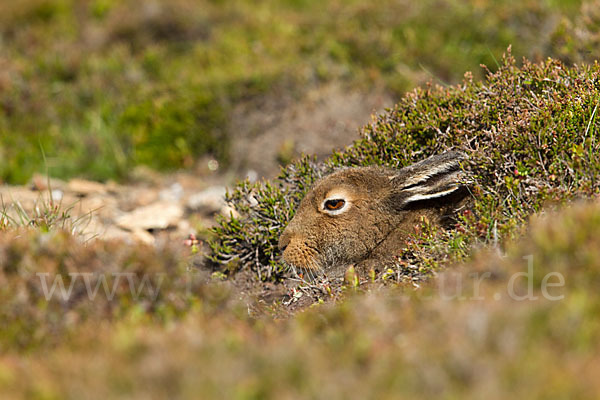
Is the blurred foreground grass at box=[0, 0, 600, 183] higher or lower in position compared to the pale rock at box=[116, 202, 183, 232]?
higher

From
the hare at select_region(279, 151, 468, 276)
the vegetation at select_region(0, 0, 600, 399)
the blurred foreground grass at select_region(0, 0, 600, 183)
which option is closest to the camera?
the vegetation at select_region(0, 0, 600, 399)

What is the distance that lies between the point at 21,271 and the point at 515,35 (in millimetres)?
9440

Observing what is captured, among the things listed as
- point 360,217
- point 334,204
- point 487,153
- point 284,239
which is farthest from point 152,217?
point 487,153

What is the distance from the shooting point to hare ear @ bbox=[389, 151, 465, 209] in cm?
546

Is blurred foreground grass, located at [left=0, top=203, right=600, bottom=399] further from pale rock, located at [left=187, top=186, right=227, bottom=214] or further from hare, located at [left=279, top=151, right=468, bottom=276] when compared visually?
pale rock, located at [left=187, top=186, right=227, bottom=214]

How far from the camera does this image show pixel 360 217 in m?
5.97

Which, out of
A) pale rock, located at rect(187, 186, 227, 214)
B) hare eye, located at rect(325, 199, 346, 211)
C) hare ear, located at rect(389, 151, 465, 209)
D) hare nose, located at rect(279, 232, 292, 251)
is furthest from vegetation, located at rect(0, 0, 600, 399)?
pale rock, located at rect(187, 186, 227, 214)

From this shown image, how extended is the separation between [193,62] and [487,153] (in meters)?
8.18

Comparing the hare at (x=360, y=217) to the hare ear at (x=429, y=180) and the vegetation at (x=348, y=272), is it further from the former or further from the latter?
the vegetation at (x=348, y=272)

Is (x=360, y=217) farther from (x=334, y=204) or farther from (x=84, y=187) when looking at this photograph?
(x=84, y=187)

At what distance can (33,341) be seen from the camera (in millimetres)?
3686

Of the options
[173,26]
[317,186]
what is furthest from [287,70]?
[317,186]

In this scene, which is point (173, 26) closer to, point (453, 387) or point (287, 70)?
point (287, 70)

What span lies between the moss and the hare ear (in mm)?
167
